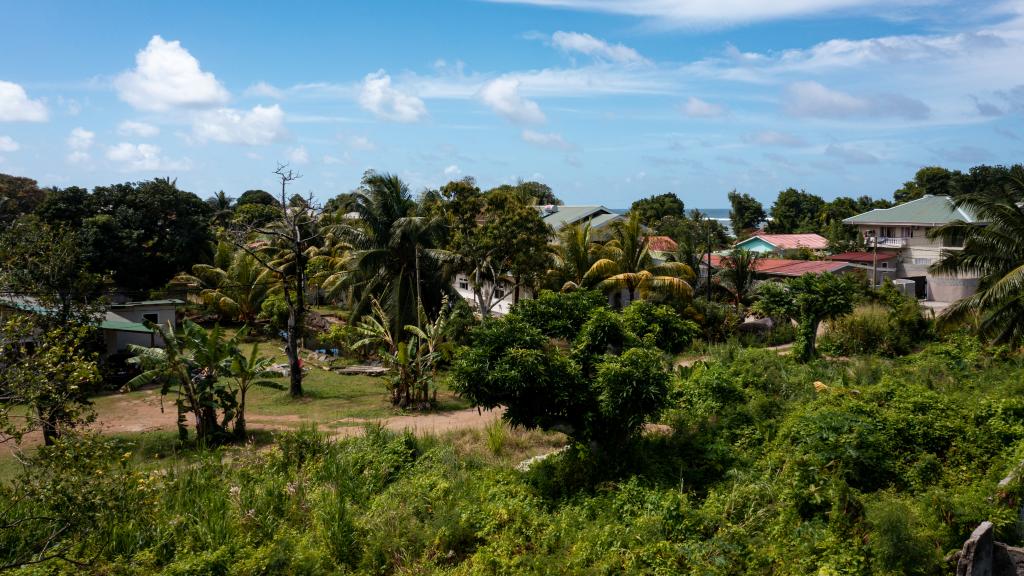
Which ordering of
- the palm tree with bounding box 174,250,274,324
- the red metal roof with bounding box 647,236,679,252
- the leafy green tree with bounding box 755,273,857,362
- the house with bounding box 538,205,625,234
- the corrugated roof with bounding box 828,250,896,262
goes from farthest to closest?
1. the house with bounding box 538,205,625,234
2. the red metal roof with bounding box 647,236,679,252
3. the corrugated roof with bounding box 828,250,896,262
4. the palm tree with bounding box 174,250,274,324
5. the leafy green tree with bounding box 755,273,857,362

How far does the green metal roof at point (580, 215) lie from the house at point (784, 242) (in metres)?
11.1

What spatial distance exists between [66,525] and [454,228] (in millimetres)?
16477

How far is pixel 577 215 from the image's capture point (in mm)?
37531

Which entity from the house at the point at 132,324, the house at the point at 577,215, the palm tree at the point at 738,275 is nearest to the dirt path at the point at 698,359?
the palm tree at the point at 738,275

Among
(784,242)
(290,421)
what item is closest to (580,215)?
(784,242)

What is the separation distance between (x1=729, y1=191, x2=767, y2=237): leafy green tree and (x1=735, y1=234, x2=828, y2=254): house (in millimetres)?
15351

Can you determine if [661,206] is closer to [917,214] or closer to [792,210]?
[792,210]

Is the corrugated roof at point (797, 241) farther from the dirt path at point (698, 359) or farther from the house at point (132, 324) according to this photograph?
the house at point (132, 324)

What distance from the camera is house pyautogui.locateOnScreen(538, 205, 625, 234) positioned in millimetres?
35719

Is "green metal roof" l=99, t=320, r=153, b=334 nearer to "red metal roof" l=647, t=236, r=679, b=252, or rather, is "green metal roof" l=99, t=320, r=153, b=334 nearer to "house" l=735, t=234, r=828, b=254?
"red metal roof" l=647, t=236, r=679, b=252

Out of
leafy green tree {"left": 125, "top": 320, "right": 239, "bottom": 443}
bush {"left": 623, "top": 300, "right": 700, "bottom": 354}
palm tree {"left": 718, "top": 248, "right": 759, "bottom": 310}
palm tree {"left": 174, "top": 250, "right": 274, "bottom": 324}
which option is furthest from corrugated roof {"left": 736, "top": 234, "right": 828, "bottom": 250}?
leafy green tree {"left": 125, "top": 320, "right": 239, "bottom": 443}

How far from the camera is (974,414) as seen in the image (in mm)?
10352

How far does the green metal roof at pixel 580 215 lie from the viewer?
35.8 metres

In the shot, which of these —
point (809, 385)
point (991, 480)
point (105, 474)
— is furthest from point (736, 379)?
point (105, 474)
